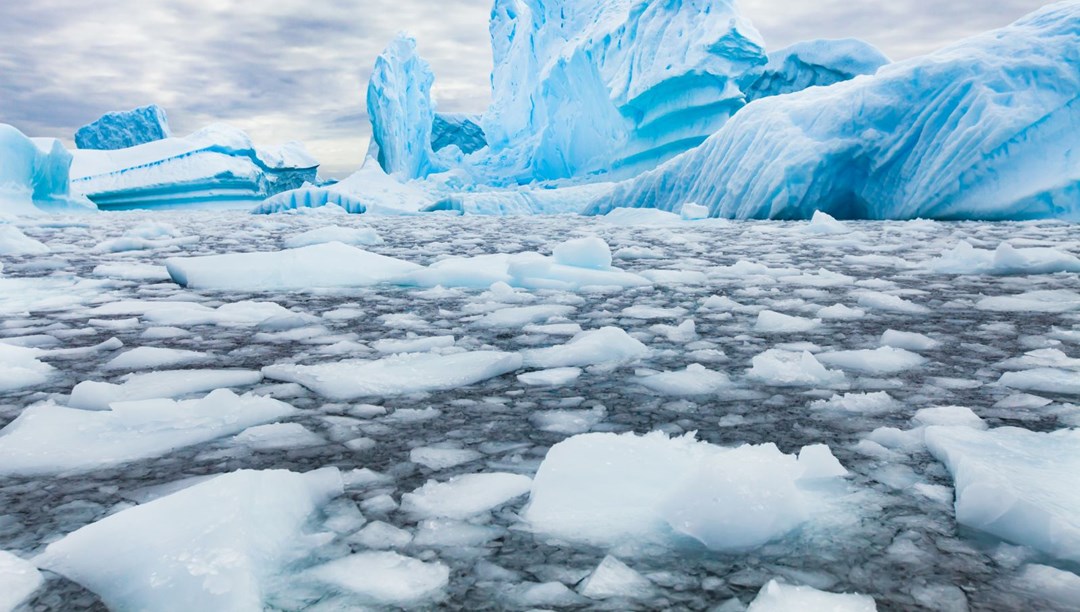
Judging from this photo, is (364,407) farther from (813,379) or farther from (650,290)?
(650,290)

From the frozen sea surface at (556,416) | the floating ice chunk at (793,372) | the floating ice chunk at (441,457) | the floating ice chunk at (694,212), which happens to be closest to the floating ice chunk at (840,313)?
the frozen sea surface at (556,416)

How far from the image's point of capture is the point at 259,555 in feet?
3.07

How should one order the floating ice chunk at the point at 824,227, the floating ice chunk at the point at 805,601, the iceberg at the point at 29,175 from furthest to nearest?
the iceberg at the point at 29,175
the floating ice chunk at the point at 824,227
the floating ice chunk at the point at 805,601

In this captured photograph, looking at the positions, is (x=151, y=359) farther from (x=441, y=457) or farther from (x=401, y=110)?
(x=401, y=110)

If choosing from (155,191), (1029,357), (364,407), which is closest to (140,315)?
(364,407)

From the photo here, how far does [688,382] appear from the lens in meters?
1.82

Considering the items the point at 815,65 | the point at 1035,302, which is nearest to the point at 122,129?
the point at 815,65

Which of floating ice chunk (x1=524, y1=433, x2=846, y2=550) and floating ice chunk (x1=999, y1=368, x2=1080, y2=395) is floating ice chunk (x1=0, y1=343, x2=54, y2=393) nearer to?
floating ice chunk (x1=524, y1=433, x2=846, y2=550)

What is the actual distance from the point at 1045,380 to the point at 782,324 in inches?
34.0

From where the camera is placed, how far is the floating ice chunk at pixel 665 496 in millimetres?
1019

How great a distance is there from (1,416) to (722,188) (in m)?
10.8

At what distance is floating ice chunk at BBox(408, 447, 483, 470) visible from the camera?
131cm

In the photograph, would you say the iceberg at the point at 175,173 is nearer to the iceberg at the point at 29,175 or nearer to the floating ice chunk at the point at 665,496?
the iceberg at the point at 29,175

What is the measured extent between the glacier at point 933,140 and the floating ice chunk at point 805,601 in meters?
9.29
